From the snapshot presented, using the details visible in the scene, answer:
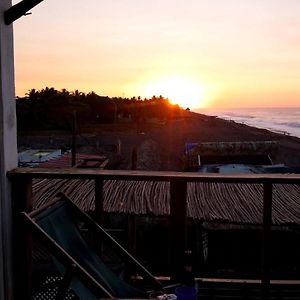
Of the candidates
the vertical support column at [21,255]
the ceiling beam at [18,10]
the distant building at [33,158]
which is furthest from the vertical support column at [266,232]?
the distant building at [33,158]

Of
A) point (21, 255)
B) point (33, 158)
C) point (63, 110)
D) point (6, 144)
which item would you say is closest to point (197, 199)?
point (21, 255)

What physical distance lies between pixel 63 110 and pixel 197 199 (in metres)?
33.9

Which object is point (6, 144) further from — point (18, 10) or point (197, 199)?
point (197, 199)

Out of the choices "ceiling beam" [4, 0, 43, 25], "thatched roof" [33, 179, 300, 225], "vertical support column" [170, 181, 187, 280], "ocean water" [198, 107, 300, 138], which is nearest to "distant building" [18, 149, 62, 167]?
"thatched roof" [33, 179, 300, 225]

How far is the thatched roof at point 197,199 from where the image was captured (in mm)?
5465

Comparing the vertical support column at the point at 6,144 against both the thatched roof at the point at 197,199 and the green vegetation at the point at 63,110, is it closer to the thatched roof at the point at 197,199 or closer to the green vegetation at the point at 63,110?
the thatched roof at the point at 197,199

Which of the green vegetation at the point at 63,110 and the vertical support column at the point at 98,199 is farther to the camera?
the green vegetation at the point at 63,110

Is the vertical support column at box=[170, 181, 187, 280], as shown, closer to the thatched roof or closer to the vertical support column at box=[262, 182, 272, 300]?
the vertical support column at box=[262, 182, 272, 300]

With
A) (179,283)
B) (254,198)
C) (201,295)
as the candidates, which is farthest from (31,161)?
(179,283)

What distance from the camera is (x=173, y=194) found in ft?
8.21

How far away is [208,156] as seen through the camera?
15523mm

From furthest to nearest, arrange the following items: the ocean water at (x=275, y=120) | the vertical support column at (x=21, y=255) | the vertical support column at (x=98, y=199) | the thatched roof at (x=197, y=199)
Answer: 1. the ocean water at (x=275, y=120)
2. the thatched roof at (x=197, y=199)
3. the vertical support column at (x=98, y=199)
4. the vertical support column at (x=21, y=255)

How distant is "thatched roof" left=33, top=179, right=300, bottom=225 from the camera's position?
17.9ft

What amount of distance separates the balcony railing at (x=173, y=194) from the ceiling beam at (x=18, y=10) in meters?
0.88
